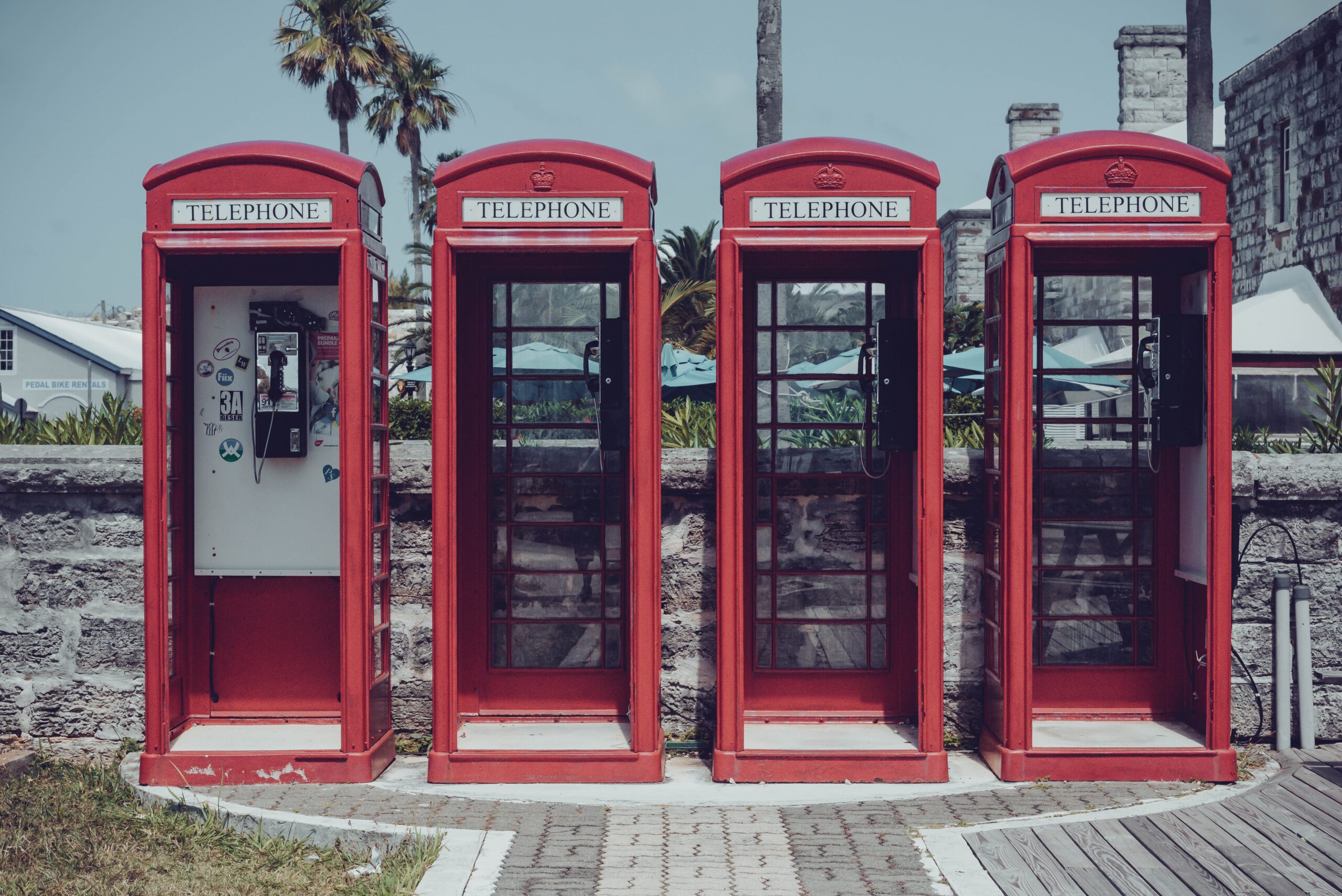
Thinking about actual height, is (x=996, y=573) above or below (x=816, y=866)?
above

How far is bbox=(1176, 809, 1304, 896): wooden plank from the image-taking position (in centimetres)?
400

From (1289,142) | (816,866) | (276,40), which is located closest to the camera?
(816,866)

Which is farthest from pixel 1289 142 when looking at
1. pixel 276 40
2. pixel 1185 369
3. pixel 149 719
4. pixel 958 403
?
pixel 276 40

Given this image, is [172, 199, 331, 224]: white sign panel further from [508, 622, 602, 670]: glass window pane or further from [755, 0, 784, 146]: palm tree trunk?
[755, 0, 784, 146]: palm tree trunk

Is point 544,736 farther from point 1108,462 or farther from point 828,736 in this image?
point 1108,462

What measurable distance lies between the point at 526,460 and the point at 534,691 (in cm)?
117

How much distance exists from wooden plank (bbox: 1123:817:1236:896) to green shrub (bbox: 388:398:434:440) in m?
12.1

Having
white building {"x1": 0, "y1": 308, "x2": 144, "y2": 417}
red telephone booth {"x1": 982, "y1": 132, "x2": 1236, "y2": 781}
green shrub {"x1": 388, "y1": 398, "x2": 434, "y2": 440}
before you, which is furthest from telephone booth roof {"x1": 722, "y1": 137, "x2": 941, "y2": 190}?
white building {"x1": 0, "y1": 308, "x2": 144, "y2": 417}

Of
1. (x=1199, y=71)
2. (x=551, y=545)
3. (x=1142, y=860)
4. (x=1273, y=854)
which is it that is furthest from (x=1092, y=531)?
(x=1199, y=71)

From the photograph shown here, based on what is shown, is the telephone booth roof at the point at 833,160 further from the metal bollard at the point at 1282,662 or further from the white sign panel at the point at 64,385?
the white sign panel at the point at 64,385

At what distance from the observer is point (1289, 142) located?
15.7 meters

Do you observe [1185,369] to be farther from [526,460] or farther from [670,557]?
[526,460]

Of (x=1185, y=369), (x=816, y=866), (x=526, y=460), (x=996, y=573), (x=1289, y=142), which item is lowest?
(x=816, y=866)

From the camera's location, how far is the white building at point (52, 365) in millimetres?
37531
